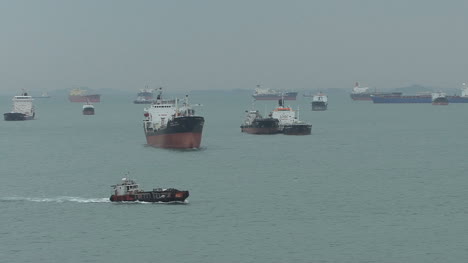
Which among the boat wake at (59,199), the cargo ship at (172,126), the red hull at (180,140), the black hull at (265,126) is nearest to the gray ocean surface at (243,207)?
the boat wake at (59,199)

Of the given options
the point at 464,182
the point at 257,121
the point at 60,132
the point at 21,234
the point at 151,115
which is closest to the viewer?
the point at 21,234

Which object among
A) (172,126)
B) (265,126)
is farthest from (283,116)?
(172,126)

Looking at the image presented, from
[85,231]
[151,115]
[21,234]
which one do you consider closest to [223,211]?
[85,231]

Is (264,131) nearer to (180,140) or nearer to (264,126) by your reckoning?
(264,126)

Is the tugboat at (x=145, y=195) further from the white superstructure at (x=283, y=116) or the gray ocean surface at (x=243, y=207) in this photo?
the white superstructure at (x=283, y=116)

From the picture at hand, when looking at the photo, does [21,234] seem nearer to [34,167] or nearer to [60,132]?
[34,167]

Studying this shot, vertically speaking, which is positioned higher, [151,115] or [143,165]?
[151,115]

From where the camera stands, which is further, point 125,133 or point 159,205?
point 125,133

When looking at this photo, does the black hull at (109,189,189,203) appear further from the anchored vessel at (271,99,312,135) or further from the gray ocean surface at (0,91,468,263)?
the anchored vessel at (271,99,312,135)
